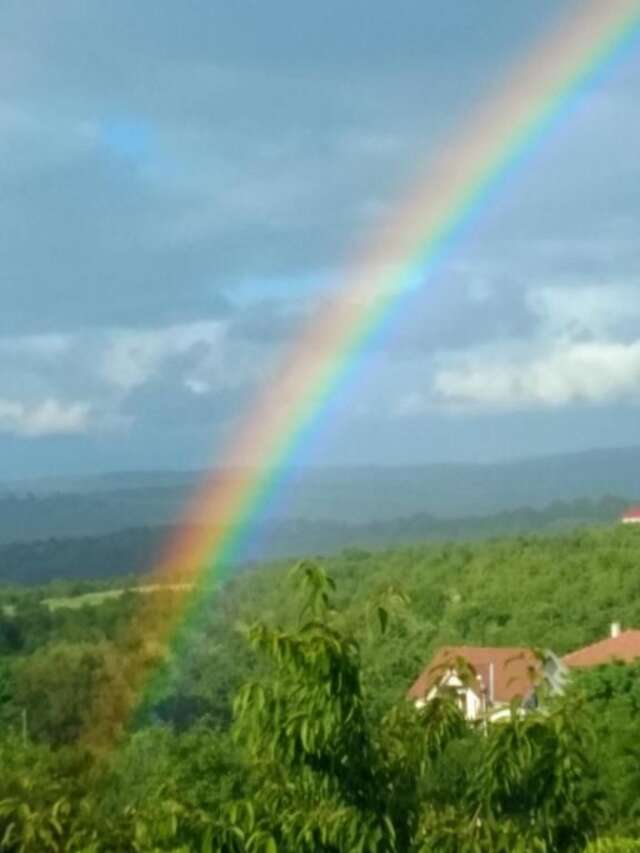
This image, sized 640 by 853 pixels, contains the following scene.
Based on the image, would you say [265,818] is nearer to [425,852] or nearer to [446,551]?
[425,852]

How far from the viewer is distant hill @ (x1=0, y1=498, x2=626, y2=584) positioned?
320ft

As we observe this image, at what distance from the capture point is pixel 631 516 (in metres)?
106

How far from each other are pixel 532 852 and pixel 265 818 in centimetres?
88

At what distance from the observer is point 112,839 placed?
819 centimetres

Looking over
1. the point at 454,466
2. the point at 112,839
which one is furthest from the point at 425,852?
the point at 454,466

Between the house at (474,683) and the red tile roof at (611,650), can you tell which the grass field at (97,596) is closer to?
the red tile roof at (611,650)

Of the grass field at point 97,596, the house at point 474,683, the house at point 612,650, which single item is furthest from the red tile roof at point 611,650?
the house at point 474,683

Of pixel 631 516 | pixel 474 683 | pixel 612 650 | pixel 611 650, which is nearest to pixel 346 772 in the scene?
pixel 474 683

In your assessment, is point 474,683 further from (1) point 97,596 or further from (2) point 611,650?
(1) point 97,596

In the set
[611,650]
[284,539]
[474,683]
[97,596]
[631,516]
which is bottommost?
[611,650]

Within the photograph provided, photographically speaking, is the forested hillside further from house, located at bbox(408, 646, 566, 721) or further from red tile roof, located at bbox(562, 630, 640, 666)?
red tile roof, located at bbox(562, 630, 640, 666)

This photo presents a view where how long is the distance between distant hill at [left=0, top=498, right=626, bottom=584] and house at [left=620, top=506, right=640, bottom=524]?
95 cm

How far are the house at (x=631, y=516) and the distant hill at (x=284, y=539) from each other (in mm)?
952

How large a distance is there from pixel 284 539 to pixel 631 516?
22052mm
